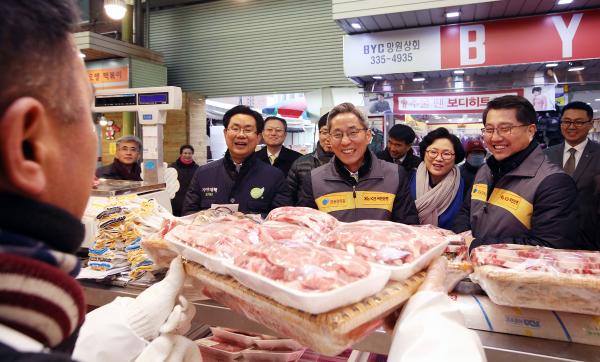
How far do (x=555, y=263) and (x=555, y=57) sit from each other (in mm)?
3870

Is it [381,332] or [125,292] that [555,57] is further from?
[125,292]

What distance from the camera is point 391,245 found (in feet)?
3.16

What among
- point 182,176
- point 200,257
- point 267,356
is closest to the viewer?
point 200,257

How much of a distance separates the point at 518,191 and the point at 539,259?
113 centimetres

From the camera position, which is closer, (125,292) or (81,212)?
(81,212)

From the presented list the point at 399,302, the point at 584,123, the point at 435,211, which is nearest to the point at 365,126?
the point at 435,211

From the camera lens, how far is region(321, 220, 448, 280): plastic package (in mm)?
911

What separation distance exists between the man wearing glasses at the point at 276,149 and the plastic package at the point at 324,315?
11.8 ft

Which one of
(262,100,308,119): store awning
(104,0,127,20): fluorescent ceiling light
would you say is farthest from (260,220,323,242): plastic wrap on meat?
(262,100,308,119): store awning

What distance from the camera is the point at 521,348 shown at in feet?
3.31

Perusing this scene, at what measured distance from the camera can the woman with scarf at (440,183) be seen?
3166mm

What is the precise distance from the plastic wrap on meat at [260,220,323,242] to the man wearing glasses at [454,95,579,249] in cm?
87

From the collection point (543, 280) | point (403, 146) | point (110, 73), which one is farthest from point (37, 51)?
point (110, 73)

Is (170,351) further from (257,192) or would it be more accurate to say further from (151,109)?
(151,109)
